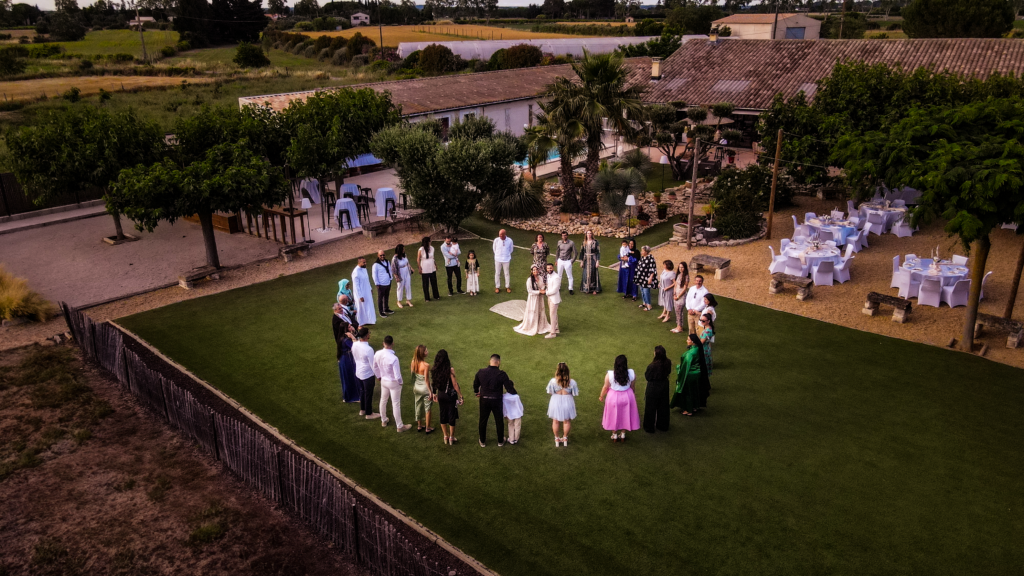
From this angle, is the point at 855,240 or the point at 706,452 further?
the point at 855,240

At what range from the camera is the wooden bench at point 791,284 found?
47.4 ft

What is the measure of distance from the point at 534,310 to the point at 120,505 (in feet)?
23.9

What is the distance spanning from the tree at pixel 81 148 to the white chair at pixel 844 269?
16.4 m

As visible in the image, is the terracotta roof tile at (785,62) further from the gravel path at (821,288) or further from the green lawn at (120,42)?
the green lawn at (120,42)

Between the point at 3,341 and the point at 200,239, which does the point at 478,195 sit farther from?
the point at 3,341

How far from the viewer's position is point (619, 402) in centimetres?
913

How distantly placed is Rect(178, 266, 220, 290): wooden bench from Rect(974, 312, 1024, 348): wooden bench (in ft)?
53.3

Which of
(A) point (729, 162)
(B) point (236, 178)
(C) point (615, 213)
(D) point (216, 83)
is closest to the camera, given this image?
(B) point (236, 178)

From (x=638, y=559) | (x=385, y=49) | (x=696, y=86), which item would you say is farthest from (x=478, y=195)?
(x=385, y=49)

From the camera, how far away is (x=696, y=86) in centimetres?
2959

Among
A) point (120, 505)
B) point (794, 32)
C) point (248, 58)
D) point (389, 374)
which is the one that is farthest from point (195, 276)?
point (794, 32)

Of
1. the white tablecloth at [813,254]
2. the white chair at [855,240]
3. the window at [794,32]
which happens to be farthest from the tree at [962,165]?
the window at [794,32]

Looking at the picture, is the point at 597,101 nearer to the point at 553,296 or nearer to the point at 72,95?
the point at 553,296

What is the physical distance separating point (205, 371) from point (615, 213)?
12.4m
